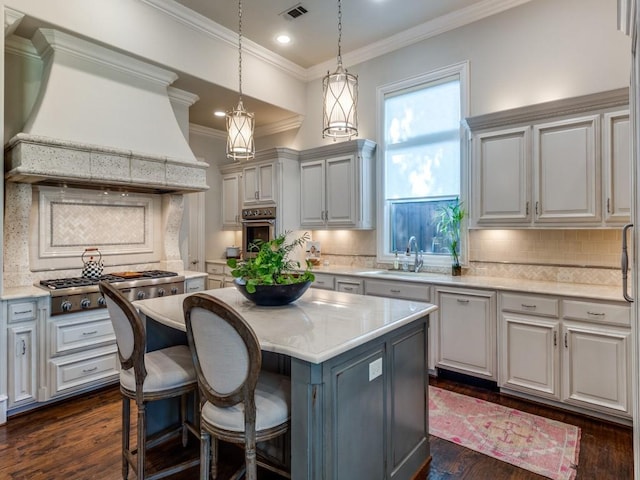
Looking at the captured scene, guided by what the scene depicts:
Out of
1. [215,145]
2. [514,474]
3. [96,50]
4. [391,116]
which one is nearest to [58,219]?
[96,50]

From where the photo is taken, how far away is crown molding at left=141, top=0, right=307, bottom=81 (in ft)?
12.3

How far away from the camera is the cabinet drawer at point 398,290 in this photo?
367cm

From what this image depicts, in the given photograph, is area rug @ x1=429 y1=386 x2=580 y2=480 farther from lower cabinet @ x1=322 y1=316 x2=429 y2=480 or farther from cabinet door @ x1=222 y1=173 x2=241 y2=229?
cabinet door @ x1=222 y1=173 x2=241 y2=229

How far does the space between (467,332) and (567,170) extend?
1672mm

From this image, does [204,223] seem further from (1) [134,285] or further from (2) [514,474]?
(2) [514,474]

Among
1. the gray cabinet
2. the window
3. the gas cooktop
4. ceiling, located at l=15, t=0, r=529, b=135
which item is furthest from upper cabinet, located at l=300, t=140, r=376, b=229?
the gray cabinet

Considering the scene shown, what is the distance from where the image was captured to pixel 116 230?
4082 mm

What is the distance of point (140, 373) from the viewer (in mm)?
1843

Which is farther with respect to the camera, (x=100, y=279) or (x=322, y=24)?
(x=322, y=24)

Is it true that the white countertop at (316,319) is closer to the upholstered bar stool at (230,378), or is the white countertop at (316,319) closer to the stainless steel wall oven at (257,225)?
the upholstered bar stool at (230,378)

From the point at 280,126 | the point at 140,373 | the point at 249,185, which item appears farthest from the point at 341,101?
the point at 280,126

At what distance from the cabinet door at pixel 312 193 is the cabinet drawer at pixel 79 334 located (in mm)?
2757

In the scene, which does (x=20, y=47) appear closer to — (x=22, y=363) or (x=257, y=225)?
(x=22, y=363)

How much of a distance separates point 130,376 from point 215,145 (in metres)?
4.83
